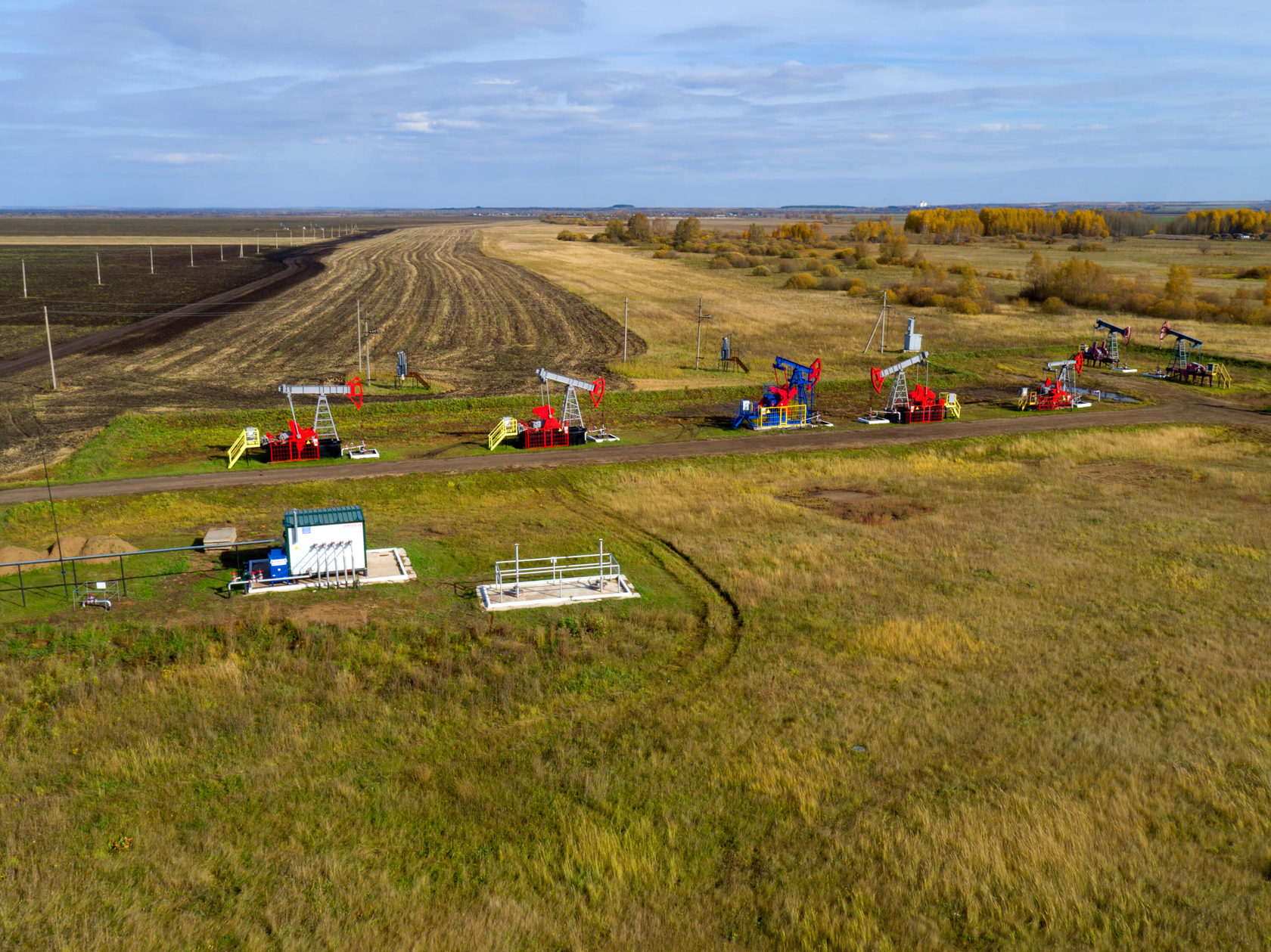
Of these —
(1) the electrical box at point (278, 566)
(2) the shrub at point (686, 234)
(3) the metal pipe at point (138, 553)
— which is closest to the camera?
(3) the metal pipe at point (138, 553)

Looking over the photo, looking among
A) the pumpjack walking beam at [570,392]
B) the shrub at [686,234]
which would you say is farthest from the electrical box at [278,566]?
the shrub at [686,234]

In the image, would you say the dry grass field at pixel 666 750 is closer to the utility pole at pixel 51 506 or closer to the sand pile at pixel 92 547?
the utility pole at pixel 51 506

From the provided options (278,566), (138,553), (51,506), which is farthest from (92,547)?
(278,566)

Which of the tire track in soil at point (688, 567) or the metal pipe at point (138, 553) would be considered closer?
the tire track in soil at point (688, 567)

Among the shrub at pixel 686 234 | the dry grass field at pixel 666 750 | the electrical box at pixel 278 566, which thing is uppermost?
the shrub at pixel 686 234

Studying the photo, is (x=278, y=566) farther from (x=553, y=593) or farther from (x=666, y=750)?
(x=666, y=750)

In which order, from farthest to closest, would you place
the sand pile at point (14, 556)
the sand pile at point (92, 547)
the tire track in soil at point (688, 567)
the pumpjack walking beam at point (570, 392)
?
the pumpjack walking beam at point (570, 392)
the sand pile at point (92, 547)
the sand pile at point (14, 556)
the tire track in soil at point (688, 567)

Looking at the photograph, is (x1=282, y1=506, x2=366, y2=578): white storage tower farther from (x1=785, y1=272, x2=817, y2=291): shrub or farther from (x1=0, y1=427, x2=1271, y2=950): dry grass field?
(x1=785, y1=272, x2=817, y2=291): shrub
